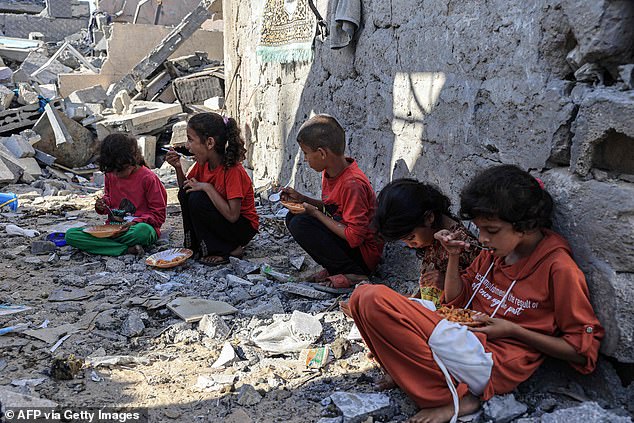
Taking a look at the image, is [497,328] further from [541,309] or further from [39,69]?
[39,69]

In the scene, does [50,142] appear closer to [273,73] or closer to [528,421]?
[273,73]

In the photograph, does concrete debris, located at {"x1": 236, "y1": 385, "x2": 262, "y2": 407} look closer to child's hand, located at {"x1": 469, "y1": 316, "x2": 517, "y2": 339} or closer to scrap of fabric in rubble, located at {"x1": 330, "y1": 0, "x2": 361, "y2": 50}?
child's hand, located at {"x1": 469, "y1": 316, "x2": 517, "y2": 339}

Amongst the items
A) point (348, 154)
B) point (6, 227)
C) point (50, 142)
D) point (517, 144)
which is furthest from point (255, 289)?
point (50, 142)

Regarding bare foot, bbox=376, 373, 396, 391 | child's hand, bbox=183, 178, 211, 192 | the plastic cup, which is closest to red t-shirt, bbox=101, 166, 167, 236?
child's hand, bbox=183, 178, 211, 192

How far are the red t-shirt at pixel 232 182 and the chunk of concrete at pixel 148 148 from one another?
514 cm

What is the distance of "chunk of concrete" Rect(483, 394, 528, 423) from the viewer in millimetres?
2080

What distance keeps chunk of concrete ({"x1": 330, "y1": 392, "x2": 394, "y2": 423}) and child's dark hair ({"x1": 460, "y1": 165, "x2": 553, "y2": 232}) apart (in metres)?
0.80

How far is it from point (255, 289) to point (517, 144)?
1.85m

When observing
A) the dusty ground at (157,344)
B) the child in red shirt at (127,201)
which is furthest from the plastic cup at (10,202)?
the child in red shirt at (127,201)

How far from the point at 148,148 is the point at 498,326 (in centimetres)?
812

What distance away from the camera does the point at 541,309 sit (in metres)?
2.12

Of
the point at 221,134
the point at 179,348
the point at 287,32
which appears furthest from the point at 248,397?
the point at 287,32

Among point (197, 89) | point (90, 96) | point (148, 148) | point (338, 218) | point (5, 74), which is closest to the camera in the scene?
point (338, 218)

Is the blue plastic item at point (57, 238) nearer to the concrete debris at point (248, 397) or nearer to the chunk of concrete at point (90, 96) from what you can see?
the concrete debris at point (248, 397)
